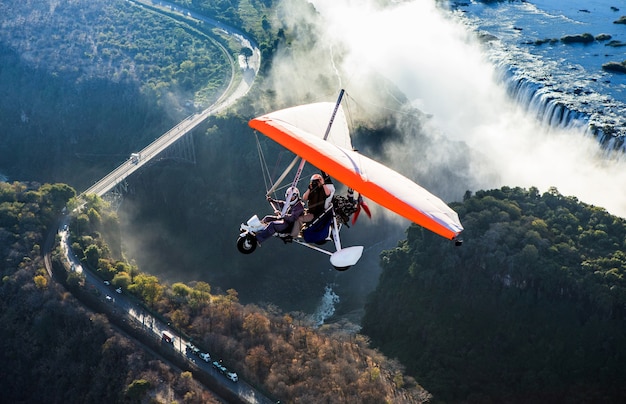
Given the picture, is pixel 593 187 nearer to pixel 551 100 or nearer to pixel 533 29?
pixel 551 100

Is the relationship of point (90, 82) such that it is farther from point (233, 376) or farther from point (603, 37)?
point (603, 37)

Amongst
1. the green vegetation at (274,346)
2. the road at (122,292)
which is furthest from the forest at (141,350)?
the road at (122,292)

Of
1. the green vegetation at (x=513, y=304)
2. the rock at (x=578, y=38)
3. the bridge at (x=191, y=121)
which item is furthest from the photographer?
the rock at (x=578, y=38)

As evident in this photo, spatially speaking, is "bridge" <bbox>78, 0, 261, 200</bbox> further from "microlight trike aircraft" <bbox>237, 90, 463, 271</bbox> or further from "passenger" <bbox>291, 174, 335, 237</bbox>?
"passenger" <bbox>291, 174, 335, 237</bbox>

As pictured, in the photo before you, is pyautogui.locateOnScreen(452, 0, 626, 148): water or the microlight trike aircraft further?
pyautogui.locateOnScreen(452, 0, 626, 148): water

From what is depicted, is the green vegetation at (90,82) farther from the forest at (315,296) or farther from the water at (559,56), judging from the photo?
the water at (559,56)

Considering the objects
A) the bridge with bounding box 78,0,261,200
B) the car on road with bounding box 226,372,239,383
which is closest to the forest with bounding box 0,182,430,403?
the car on road with bounding box 226,372,239,383
